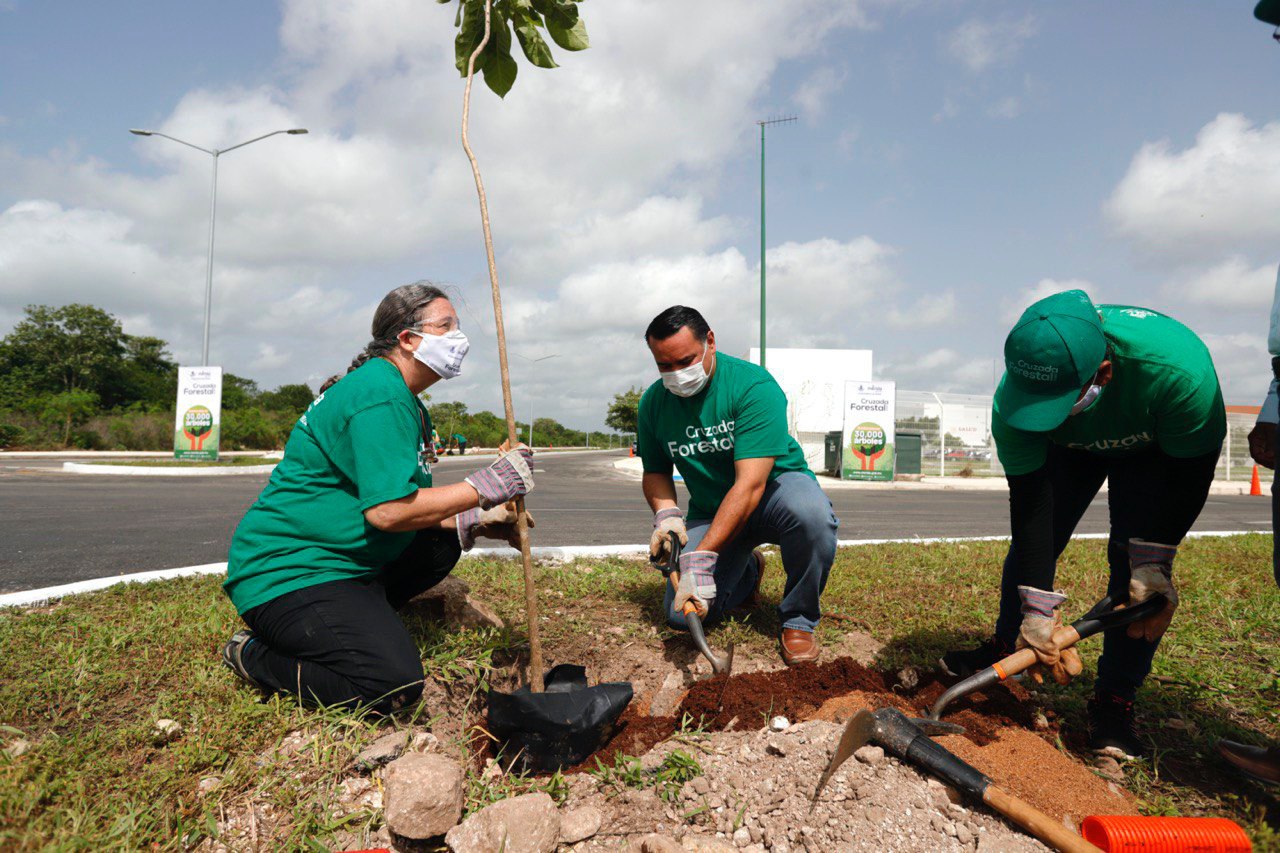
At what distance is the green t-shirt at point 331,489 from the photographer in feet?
8.08

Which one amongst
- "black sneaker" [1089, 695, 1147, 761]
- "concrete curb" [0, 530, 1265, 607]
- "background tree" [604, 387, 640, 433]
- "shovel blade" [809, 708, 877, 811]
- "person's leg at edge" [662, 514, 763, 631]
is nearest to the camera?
"shovel blade" [809, 708, 877, 811]

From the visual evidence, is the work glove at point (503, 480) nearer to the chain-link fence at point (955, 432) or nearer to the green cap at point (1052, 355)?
the green cap at point (1052, 355)

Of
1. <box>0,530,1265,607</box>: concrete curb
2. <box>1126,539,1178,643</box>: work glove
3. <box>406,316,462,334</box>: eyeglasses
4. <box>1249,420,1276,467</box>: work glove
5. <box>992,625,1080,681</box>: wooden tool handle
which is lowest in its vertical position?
<box>0,530,1265,607</box>: concrete curb

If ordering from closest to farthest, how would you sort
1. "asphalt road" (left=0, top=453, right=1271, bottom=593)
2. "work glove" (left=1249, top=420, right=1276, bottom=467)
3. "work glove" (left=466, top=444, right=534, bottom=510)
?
"work glove" (left=1249, top=420, right=1276, bottom=467), "work glove" (left=466, top=444, right=534, bottom=510), "asphalt road" (left=0, top=453, right=1271, bottom=593)

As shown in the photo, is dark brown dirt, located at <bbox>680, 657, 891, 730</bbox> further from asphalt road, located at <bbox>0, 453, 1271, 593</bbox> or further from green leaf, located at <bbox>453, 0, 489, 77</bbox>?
asphalt road, located at <bbox>0, 453, 1271, 593</bbox>

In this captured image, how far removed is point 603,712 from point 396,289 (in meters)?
1.79

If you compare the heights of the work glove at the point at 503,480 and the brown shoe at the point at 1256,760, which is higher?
the work glove at the point at 503,480

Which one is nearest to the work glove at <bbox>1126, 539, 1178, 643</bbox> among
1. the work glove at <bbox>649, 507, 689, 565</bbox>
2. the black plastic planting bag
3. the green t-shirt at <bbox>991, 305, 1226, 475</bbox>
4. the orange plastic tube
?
the green t-shirt at <bbox>991, 305, 1226, 475</bbox>

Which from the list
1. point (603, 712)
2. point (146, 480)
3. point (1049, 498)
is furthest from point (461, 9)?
point (146, 480)

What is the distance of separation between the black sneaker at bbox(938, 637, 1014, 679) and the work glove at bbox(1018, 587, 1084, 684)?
0.50 metres

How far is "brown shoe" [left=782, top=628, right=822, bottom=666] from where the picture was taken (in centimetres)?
330

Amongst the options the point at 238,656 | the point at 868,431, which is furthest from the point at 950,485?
the point at 238,656

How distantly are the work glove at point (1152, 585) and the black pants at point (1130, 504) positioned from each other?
0.05m

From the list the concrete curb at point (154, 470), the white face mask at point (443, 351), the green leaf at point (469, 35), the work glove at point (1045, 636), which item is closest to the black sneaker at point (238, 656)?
the white face mask at point (443, 351)
